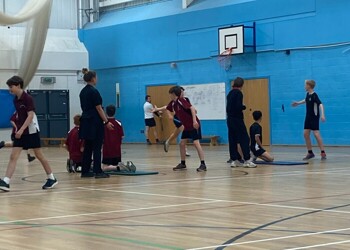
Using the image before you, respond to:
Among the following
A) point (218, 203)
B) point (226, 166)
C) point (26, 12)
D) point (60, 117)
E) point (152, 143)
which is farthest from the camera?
point (60, 117)

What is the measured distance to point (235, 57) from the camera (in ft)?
87.5

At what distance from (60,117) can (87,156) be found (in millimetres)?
19259

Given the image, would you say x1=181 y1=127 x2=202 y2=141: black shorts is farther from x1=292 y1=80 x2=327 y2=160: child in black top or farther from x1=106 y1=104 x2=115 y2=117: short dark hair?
x1=292 y1=80 x2=327 y2=160: child in black top

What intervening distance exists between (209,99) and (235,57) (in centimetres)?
204

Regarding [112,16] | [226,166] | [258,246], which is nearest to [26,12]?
[226,166]

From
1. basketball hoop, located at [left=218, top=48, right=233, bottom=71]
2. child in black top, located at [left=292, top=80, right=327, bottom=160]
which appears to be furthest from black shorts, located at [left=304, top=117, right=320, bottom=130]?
basketball hoop, located at [left=218, top=48, right=233, bottom=71]

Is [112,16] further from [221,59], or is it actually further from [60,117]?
[221,59]

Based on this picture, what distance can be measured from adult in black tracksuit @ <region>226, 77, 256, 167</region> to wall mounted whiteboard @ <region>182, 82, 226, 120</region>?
12.7 m

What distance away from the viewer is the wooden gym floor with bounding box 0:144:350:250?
6180mm

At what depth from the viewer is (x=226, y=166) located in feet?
49.1

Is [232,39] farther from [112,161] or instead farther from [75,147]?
[75,147]

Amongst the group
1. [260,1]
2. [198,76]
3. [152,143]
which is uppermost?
[260,1]

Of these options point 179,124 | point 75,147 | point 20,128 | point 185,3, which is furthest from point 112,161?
point 185,3

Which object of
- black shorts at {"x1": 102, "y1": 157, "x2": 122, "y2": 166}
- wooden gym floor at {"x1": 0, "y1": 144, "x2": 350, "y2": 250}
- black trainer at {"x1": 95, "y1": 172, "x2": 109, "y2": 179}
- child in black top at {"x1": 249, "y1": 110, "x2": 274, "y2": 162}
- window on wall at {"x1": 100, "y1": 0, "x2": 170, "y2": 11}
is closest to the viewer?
wooden gym floor at {"x1": 0, "y1": 144, "x2": 350, "y2": 250}
